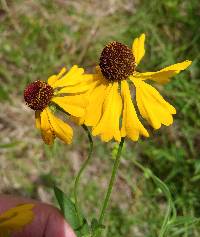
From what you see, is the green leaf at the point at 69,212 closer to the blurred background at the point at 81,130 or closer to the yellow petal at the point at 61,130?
the yellow petal at the point at 61,130

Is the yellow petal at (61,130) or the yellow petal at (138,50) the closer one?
the yellow petal at (61,130)

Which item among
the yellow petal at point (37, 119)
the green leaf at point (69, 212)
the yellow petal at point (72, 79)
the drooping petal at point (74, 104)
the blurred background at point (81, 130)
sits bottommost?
the blurred background at point (81, 130)

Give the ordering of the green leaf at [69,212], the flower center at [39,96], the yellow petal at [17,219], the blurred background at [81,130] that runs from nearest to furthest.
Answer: the yellow petal at [17,219], the flower center at [39,96], the green leaf at [69,212], the blurred background at [81,130]

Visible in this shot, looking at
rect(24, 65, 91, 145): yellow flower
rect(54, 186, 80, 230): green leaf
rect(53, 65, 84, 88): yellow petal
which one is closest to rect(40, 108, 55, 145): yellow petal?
rect(24, 65, 91, 145): yellow flower

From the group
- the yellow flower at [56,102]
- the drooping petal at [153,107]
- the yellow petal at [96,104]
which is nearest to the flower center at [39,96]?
the yellow flower at [56,102]

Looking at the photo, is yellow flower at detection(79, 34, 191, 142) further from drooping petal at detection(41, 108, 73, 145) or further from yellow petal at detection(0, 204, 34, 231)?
yellow petal at detection(0, 204, 34, 231)

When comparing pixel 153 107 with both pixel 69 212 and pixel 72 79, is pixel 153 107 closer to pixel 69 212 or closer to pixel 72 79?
pixel 72 79

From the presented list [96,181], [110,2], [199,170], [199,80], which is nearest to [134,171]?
[96,181]
